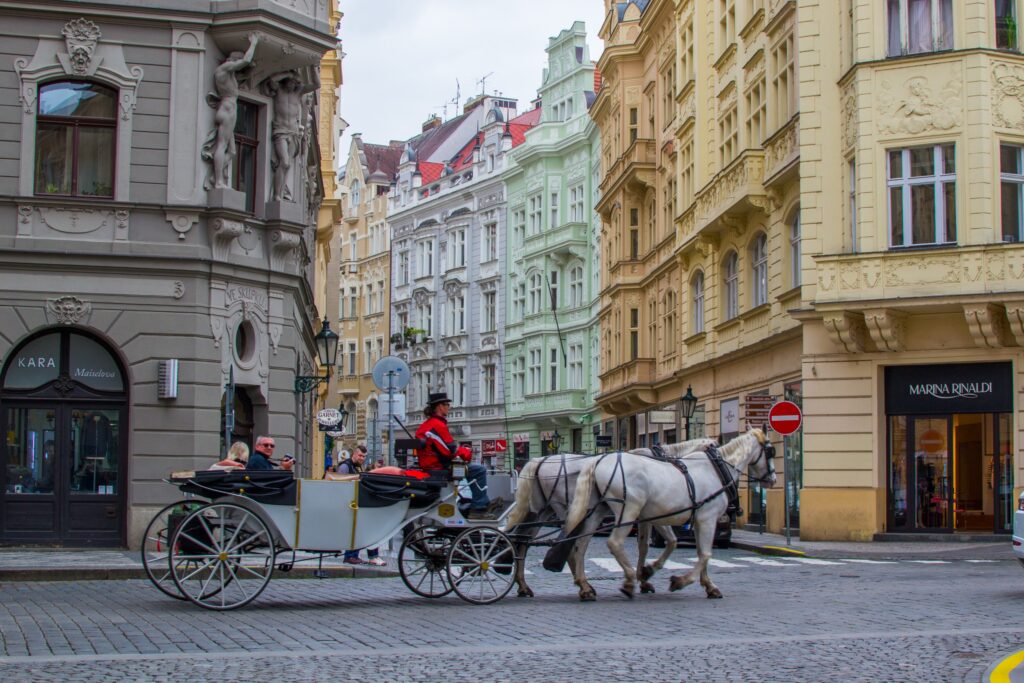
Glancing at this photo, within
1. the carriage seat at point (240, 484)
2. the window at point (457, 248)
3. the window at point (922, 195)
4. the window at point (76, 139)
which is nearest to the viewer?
the carriage seat at point (240, 484)

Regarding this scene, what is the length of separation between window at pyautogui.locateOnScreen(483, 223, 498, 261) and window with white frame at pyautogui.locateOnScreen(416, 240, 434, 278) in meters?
6.55

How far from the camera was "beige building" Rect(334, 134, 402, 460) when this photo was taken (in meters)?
92.3

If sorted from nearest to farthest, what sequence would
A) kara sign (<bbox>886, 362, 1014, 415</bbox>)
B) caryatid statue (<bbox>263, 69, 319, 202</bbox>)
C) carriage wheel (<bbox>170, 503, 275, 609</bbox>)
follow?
carriage wheel (<bbox>170, 503, 275, 609</bbox>) < caryatid statue (<bbox>263, 69, 319, 202</bbox>) < kara sign (<bbox>886, 362, 1014, 415</bbox>)

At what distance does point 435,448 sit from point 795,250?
18819 millimetres

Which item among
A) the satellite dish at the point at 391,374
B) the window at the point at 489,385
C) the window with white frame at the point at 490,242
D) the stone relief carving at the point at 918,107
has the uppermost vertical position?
the window with white frame at the point at 490,242

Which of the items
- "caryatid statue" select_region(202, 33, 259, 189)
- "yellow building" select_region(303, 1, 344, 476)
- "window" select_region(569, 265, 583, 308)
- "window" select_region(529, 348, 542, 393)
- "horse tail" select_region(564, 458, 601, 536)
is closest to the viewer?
"horse tail" select_region(564, 458, 601, 536)

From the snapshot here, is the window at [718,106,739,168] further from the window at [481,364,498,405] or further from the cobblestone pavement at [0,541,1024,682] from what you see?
the window at [481,364,498,405]

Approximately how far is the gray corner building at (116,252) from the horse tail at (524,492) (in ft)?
28.9

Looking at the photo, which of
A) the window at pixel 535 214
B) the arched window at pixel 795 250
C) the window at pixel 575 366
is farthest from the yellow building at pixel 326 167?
the window at pixel 535 214

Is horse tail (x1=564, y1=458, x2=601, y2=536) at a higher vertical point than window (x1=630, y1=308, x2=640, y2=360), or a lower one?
lower

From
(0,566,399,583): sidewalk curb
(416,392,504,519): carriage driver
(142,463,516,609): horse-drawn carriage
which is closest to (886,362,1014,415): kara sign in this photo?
(0,566,399,583): sidewalk curb

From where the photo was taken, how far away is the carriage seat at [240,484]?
13.7m

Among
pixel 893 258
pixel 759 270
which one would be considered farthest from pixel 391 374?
pixel 759 270

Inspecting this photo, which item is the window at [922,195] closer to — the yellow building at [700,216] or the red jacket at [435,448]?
the yellow building at [700,216]
